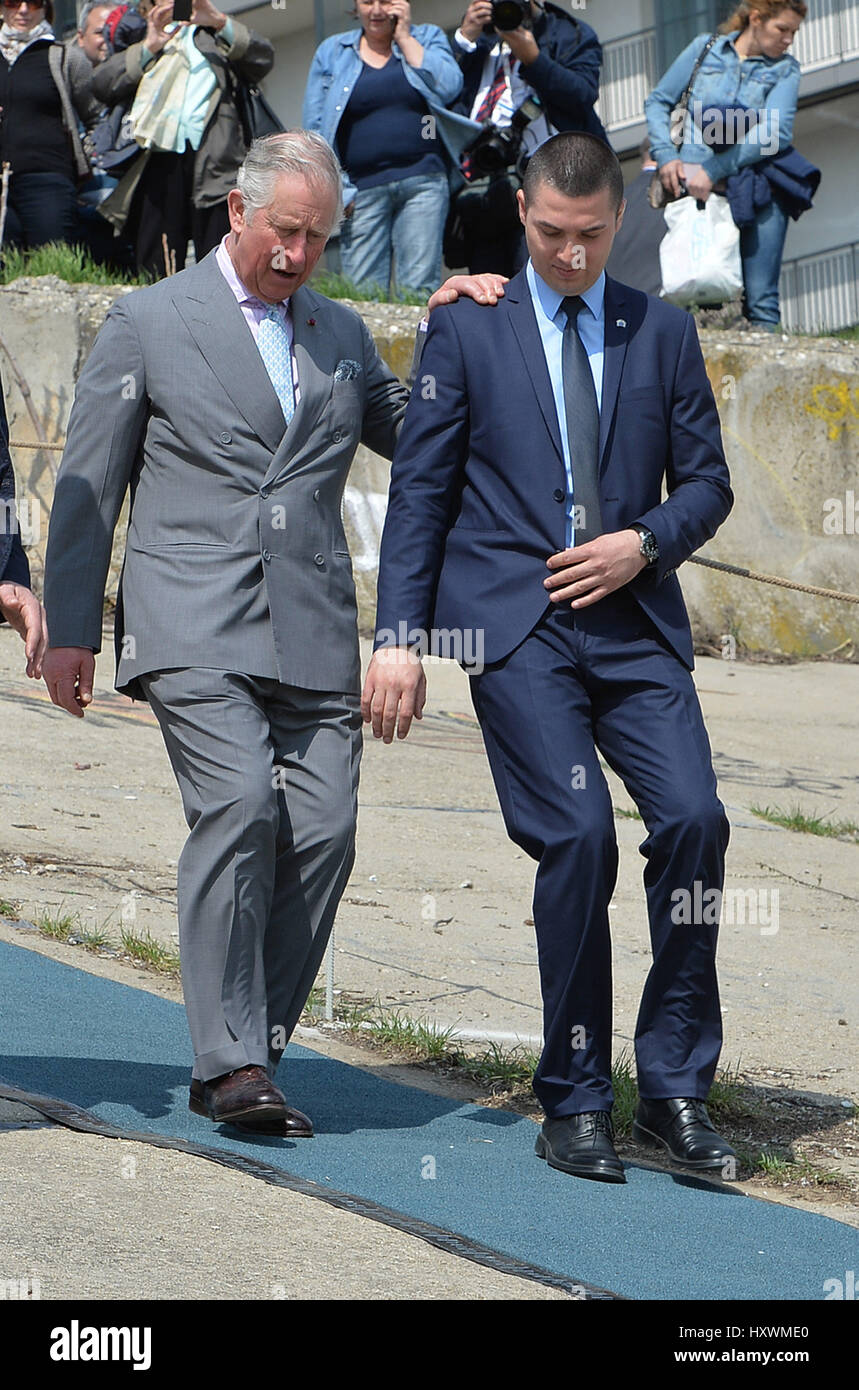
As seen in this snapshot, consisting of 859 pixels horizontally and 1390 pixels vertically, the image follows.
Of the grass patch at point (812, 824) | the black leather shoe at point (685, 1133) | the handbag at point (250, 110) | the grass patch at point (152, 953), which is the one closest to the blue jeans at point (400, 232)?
the handbag at point (250, 110)

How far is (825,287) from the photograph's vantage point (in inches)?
899

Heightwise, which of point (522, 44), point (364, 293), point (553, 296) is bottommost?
point (553, 296)

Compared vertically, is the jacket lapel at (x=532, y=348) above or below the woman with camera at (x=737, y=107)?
below

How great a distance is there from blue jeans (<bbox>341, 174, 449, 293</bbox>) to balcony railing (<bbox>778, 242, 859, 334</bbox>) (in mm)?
13107

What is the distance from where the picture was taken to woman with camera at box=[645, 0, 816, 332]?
31.6ft

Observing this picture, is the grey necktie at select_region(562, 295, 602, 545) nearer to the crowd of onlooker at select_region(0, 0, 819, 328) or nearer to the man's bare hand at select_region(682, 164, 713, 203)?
the crowd of onlooker at select_region(0, 0, 819, 328)

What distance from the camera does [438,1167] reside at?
156 inches

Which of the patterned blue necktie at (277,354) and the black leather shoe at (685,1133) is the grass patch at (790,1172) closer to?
the black leather shoe at (685,1133)

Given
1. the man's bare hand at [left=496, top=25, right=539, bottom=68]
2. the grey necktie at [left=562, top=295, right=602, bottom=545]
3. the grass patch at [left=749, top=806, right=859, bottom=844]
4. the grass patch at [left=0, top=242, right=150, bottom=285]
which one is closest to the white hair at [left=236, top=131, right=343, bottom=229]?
the grey necktie at [left=562, top=295, right=602, bottom=545]

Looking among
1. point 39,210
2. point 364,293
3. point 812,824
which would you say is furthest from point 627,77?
point 812,824

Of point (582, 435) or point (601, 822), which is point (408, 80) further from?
point (601, 822)

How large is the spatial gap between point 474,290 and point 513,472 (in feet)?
1.42

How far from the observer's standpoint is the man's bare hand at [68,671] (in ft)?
13.6

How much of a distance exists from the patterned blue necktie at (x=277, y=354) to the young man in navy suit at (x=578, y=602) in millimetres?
272
